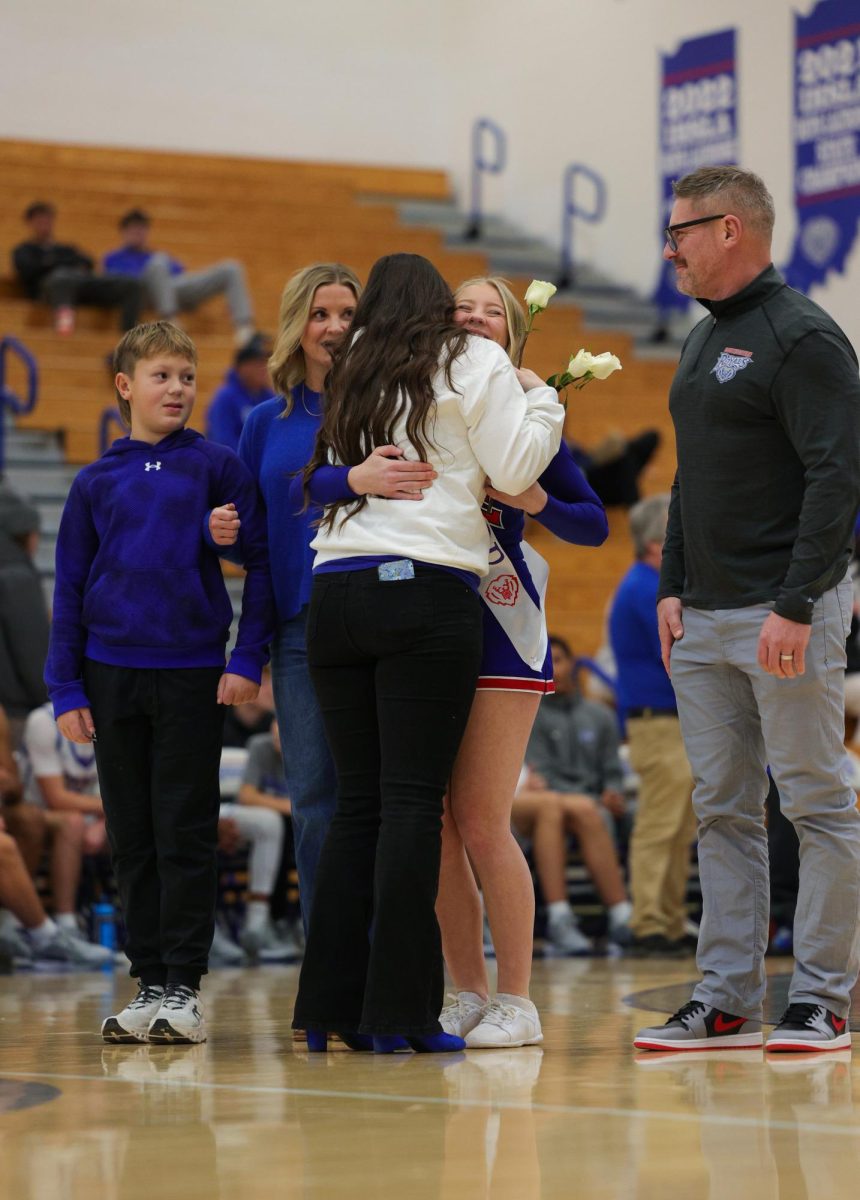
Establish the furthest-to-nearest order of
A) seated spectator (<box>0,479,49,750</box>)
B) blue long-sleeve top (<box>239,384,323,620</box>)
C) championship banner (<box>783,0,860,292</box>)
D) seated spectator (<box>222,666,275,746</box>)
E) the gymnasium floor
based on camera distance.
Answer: championship banner (<box>783,0,860,292</box>) < seated spectator (<box>222,666,275,746</box>) < seated spectator (<box>0,479,49,750</box>) < blue long-sleeve top (<box>239,384,323,620</box>) < the gymnasium floor

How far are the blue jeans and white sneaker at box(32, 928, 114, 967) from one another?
273 centimetres

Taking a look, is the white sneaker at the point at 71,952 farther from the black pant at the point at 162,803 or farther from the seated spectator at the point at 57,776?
the black pant at the point at 162,803

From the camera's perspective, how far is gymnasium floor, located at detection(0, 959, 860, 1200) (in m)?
2.43

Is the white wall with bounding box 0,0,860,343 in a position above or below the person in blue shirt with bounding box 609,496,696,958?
above

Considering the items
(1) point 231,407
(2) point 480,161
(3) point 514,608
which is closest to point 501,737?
(3) point 514,608

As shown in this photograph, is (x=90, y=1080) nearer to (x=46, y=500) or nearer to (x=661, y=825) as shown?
(x=661, y=825)

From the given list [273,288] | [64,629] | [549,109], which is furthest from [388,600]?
[549,109]

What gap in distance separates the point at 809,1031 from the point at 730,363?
1249 millimetres

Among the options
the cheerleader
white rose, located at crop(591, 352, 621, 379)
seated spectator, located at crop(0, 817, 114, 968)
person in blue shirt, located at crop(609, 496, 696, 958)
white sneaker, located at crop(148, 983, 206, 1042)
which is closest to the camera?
the cheerleader

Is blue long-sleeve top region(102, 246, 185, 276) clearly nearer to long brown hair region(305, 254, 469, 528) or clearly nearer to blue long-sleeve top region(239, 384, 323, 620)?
blue long-sleeve top region(239, 384, 323, 620)

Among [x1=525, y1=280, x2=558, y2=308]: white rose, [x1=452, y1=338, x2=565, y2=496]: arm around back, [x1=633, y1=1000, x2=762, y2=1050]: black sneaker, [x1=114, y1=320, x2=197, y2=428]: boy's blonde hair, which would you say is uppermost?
[x1=525, y1=280, x2=558, y2=308]: white rose

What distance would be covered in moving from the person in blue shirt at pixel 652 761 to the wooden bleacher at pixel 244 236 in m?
3.79

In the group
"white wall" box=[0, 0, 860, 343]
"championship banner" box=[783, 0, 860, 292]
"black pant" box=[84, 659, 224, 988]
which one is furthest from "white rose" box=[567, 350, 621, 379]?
"white wall" box=[0, 0, 860, 343]

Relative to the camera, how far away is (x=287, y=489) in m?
4.15
